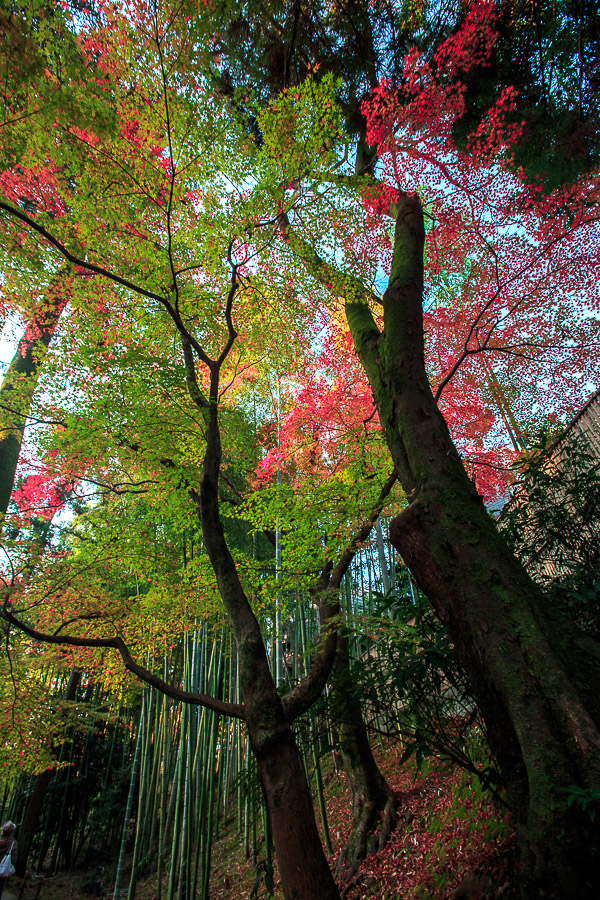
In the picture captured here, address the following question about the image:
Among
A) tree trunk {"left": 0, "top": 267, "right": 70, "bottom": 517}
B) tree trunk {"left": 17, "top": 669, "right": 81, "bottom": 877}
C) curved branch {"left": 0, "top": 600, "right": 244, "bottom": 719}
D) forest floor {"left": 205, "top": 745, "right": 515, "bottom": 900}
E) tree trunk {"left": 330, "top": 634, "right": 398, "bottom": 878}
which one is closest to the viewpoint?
forest floor {"left": 205, "top": 745, "right": 515, "bottom": 900}

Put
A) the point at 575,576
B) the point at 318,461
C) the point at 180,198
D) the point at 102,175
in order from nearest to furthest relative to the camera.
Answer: the point at 575,576 → the point at 102,175 → the point at 180,198 → the point at 318,461

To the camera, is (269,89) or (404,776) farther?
(269,89)

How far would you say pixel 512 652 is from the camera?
1581mm

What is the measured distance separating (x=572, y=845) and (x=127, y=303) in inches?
198

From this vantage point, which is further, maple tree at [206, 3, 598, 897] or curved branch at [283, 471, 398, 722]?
curved branch at [283, 471, 398, 722]

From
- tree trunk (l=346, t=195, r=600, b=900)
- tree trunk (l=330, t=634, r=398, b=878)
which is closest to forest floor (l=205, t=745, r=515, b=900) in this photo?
tree trunk (l=330, t=634, r=398, b=878)

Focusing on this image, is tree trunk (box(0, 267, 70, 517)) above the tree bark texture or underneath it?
above

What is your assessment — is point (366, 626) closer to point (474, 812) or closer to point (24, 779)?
point (474, 812)

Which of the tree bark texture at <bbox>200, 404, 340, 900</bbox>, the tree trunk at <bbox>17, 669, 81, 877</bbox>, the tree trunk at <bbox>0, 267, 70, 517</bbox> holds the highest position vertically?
the tree trunk at <bbox>0, 267, 70, 517</bbox>

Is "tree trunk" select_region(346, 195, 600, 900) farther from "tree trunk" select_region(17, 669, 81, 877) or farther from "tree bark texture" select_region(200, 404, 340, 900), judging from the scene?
"tree trunk" select_region(17, 669, 81, 877)

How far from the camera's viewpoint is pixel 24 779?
8.06 m

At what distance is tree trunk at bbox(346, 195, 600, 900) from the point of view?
129 cm

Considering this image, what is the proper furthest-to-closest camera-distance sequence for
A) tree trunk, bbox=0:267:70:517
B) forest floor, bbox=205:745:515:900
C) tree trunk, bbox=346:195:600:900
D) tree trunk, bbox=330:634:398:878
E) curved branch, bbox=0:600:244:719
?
tree trunk, bbox=0:267:70:517
tree trunk, bbox=330:634:398:878
curved branch, bbox=0:600:244:719
forest floor, bbox=205:745:515:900
tree trunk, bbox=346:195:600:900

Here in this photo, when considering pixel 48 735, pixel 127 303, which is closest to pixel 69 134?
pixel 127 303
